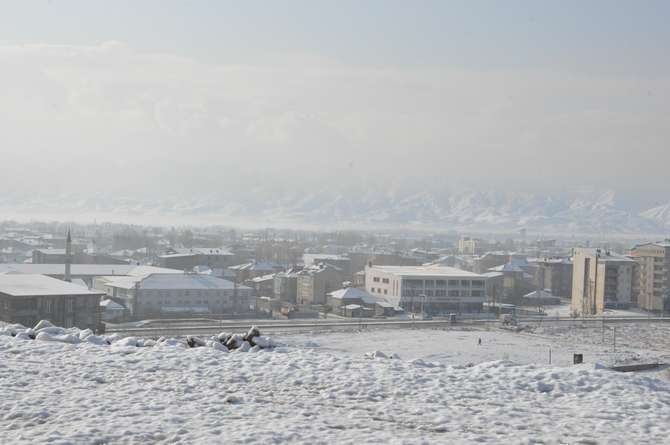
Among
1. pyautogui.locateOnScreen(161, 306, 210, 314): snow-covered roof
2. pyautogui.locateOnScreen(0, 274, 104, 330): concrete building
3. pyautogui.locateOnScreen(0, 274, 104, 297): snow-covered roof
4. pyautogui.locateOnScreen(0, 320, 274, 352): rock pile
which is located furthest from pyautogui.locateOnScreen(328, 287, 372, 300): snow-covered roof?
pyautogui.locateOnScreen(0, 320, 274, 352): rock pile

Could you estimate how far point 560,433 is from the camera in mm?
5738

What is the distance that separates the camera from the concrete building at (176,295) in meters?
37.8

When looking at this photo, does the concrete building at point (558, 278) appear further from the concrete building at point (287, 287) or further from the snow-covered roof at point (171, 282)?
the snow-covered roof at point (171, 282)

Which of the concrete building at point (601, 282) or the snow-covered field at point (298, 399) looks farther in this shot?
the concrete building at point (601, 282)

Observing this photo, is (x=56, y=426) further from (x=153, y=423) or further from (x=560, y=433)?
(x=560, y=433)

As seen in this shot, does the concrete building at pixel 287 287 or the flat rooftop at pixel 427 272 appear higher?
the flat rooftop at pixel 427 272

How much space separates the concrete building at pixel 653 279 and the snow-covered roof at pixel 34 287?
36666 mm

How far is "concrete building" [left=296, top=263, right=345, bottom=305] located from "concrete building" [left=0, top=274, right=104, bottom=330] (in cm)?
2216

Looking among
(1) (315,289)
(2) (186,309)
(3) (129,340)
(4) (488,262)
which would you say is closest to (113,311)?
(2) (186,309)

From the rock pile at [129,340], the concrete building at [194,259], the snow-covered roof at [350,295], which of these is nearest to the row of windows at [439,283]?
→ the snow-covered roof at [350,295]

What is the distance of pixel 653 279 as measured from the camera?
162 feet

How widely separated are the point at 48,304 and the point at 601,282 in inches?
1372

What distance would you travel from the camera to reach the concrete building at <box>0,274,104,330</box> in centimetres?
2491

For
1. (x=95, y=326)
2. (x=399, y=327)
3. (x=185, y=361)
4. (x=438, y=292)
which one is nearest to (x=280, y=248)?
(x=438, y=292)
